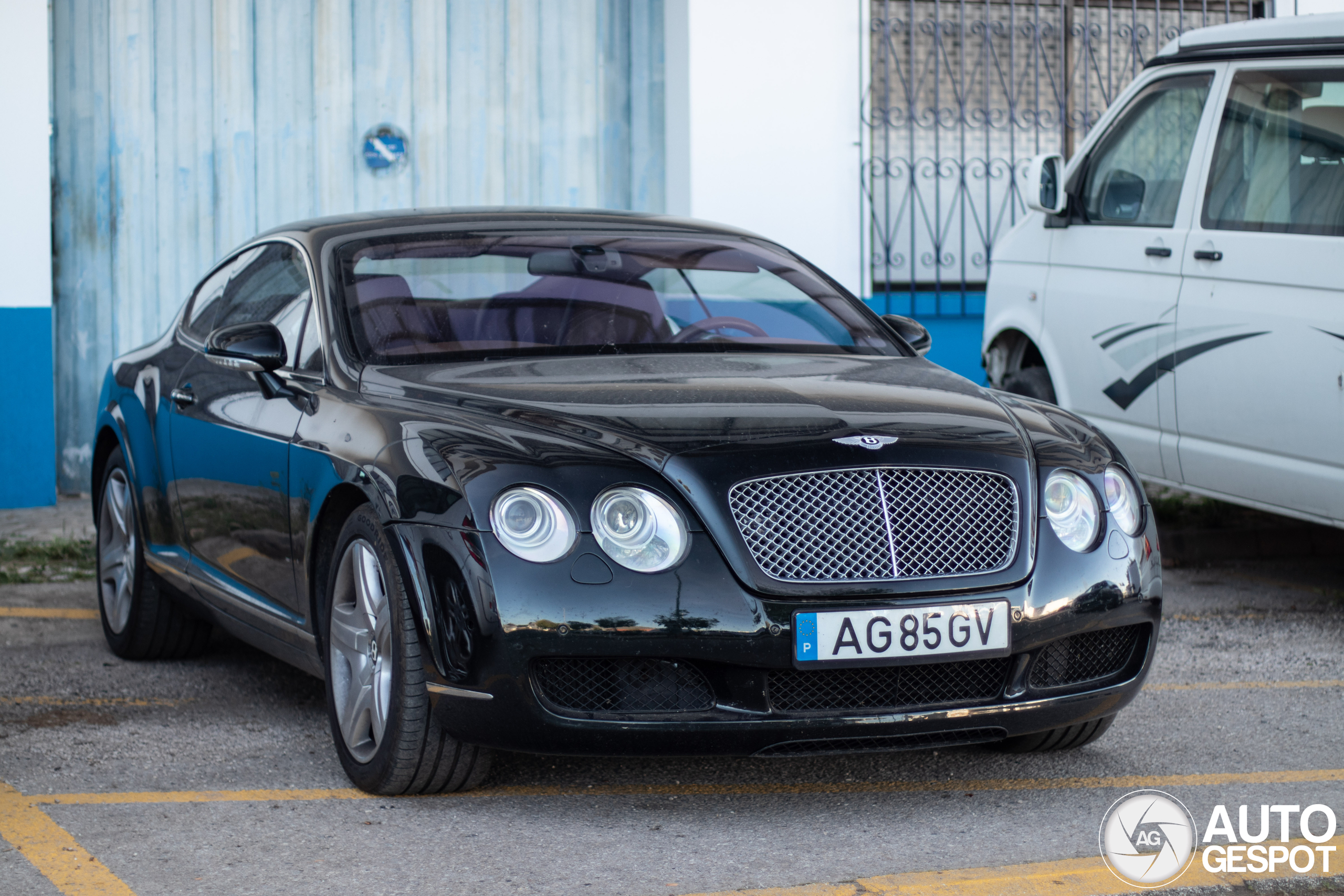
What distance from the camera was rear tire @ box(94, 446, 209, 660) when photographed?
5.38 metres

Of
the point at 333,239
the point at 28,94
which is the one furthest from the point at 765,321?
the point at 28,94

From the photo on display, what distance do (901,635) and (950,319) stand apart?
265 inches

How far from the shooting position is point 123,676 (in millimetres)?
5254

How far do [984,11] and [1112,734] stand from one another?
6417mm

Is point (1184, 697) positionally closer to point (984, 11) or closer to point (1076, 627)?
point (1076, 627)

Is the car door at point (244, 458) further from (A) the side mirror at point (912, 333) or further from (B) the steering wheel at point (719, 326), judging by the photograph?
(A) the side mirror at point (912, 333)

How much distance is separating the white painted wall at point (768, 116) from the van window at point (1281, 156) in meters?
3.42

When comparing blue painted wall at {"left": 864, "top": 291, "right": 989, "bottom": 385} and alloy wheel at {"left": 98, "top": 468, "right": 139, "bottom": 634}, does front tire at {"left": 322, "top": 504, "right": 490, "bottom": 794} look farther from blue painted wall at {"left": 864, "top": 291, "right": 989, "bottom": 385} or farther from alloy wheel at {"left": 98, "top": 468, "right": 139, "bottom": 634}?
blue painted wall at {"left": 864, "top": 291, "right": 989, "bottom": 385}

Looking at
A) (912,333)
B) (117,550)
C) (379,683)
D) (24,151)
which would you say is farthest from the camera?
(24,151)

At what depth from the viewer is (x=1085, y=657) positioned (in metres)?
3.80

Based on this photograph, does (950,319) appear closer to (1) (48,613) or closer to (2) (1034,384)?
(2) (1034,384)

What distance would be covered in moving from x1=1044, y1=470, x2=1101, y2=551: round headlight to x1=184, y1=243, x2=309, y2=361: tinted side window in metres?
2.06

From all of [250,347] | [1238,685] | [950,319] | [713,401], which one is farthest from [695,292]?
[950,319]

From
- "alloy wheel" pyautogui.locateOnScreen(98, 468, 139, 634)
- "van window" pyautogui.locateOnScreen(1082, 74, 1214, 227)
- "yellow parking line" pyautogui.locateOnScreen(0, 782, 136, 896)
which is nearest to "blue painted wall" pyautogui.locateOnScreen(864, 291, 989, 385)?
"van window" pyautogui.locateOnScreen(1082, 74, 1214, 227)
